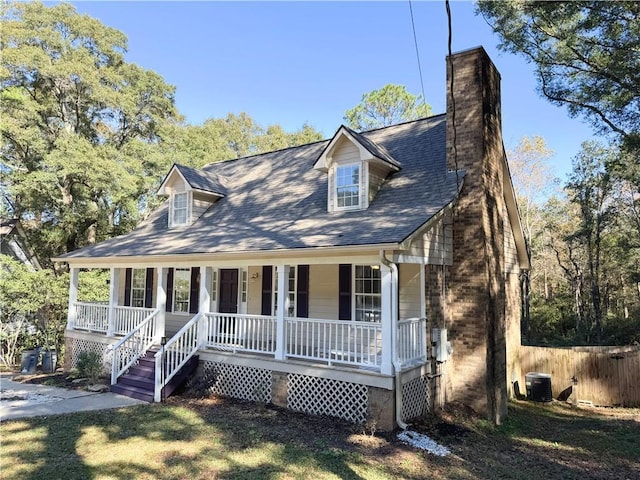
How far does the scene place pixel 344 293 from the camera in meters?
10.4

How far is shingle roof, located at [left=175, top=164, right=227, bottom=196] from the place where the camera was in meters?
14.0

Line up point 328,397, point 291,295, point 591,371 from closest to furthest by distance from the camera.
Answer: point 328,397 → point 291,295 → point 591,371

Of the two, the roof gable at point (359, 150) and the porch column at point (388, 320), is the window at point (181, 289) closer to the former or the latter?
the roof gable at point (359, 150)

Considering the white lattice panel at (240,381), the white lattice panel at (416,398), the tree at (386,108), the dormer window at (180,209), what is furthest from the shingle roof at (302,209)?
the tree at (386,108)

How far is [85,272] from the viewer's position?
19.3m

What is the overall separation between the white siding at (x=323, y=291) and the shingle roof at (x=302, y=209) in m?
1.47

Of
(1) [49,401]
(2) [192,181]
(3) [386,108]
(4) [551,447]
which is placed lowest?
(4) [551,447]

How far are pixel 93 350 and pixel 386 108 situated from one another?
2485cm

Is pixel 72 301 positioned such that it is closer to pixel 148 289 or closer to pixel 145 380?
pixel 148 289

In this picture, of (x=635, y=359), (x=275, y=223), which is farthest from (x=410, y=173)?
(x=635, y=359)

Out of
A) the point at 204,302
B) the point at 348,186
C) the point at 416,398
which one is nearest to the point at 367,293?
the point at 416,398

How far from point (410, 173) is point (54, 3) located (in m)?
19.4

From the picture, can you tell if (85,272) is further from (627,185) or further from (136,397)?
(627,185)

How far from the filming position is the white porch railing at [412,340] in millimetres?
8344
